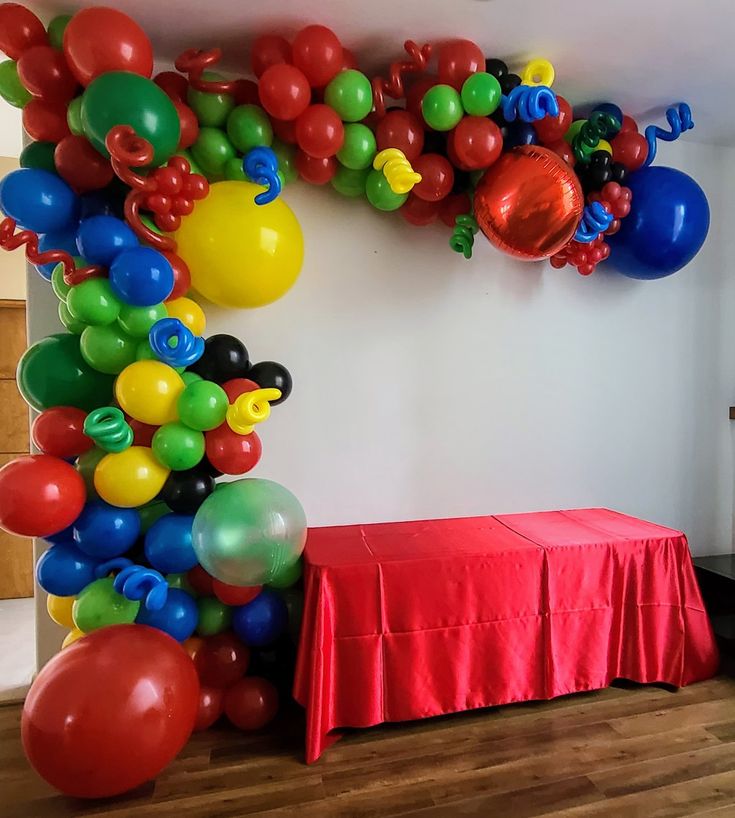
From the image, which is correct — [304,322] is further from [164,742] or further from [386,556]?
[164,742]

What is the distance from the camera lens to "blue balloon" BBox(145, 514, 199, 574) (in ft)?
5.60

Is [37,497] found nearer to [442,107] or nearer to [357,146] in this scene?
[357,146]

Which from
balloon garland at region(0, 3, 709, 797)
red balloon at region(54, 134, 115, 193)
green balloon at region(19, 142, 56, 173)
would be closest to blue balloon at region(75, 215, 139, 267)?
balloon garland at region(0, 3, 709, 797)

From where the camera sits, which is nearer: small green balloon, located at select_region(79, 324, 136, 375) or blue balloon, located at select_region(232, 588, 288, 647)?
small green balloon, located at select_region(79, 324, 136, 375)

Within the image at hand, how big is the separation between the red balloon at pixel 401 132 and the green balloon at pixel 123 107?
2.46 ft

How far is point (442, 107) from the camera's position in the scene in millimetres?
1909

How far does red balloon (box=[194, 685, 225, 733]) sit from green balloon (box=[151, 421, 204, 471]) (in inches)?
32.8

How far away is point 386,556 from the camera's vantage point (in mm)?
1936

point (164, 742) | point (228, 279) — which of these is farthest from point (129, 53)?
point (164, 742)

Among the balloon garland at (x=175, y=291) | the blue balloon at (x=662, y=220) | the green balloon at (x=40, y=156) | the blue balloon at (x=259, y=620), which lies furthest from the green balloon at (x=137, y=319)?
the blue balloon at (x=662, y=220)

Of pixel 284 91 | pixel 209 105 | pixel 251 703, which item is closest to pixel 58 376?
pixel 209 105

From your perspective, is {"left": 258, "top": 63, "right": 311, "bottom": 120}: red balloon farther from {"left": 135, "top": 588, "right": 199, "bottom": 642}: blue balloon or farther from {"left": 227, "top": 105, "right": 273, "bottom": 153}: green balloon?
{"left": 135, "top": 588, "right": 199, "bottom": 642}: blue balloon

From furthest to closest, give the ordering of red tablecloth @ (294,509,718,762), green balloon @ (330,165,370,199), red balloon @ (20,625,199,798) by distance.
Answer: green balloon @ (330,165,370,199) → red tablecloth @ (294,509,718,762) → red balloon @ (20,625,199,798)

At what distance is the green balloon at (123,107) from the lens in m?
1.54
